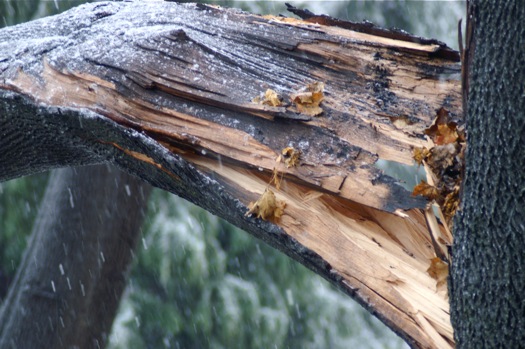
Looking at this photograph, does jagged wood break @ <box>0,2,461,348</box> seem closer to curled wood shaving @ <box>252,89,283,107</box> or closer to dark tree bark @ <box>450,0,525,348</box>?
curled wood shaving @ <box>252,89,283,107</box>

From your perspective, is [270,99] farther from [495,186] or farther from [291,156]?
[495,186]

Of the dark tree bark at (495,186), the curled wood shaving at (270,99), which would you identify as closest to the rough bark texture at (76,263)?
the curled wood shaving at (270,99)

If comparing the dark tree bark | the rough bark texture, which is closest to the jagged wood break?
the dark tree bark

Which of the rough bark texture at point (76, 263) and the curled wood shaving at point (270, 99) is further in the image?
the rough bark texture at point (76, 263)

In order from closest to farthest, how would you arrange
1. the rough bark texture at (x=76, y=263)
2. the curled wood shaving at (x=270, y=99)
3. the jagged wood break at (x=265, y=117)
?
1. the jagged wood break at (x=265, y=117)
2. the curled wood shaving at (x=270, y=99)
3. the rough bark texture at (x=76, y=263)

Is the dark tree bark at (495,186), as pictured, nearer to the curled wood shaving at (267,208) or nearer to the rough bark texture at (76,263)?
the curled wood shaving at (267,208)

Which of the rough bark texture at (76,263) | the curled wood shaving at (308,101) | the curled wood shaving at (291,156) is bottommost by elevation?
the rough bark texture at (76,263)

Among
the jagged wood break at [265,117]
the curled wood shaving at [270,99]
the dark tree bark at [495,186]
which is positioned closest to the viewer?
the dark tree bark at [495,186]

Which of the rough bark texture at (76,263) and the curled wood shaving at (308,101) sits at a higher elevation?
the curled wood shaving at (308,101)

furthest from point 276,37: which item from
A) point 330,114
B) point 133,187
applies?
point 133,187

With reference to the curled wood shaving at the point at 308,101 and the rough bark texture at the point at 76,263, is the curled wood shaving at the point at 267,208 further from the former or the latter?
the rough bark texture at the point at 76,263
